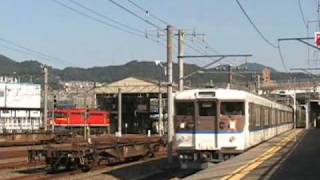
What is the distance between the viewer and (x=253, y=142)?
24359mm

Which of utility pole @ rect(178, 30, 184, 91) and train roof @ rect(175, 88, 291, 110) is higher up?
utility pole @ rect(178, 30, 184, 91)

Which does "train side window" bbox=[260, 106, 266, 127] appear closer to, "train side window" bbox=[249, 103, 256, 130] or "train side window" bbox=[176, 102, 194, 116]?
"train side window" bbox=[249, 103, 256, 130]

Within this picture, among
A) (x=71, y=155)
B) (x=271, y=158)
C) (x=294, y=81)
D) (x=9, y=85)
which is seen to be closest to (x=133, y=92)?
(x=9, y=85)

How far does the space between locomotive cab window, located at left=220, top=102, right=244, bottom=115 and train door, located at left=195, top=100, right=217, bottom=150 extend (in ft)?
0.91

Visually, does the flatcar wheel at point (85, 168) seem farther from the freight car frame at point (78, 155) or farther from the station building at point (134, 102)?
the station building at point (134, 102)

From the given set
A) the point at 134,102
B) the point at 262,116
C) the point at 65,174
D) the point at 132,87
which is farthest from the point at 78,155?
the point at 134,102

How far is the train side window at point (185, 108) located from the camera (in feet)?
71.6

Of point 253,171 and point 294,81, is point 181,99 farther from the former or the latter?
point 294,81

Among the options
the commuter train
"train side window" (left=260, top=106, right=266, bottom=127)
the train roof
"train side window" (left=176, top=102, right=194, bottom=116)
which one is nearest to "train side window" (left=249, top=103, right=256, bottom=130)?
the commuter train

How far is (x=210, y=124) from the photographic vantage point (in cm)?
2155

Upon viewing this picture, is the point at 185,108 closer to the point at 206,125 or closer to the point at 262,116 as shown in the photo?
the point at 206,125

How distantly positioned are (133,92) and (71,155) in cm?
6655

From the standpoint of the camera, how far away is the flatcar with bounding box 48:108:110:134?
76625mm

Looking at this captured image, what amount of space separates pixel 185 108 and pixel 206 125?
100cm
